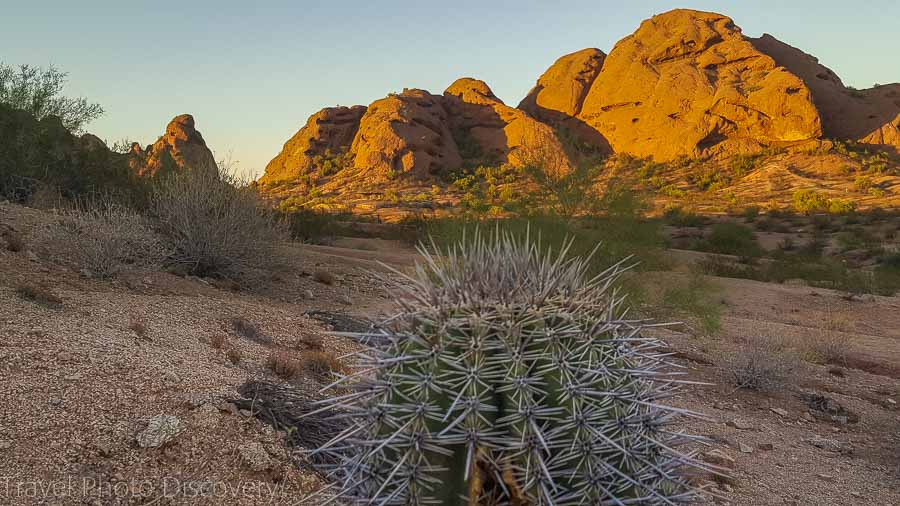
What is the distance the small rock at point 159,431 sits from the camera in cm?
370

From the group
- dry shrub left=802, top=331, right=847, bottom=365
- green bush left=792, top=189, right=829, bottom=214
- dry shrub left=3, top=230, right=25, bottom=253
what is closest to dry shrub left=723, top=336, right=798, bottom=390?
dry shrub left=802, top=331, right=847, bottom=365

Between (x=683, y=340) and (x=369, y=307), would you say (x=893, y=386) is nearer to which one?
(x=683, y=340)

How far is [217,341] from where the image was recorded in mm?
5902

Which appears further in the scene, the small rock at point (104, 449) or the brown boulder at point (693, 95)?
the brown boulder at point (693, 95)

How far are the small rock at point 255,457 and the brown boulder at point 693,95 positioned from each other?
52.9 meters

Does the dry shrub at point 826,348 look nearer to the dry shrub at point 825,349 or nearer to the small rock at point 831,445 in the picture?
the dry shrub at point 825,349

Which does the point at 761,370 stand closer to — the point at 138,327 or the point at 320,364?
the point at 320,364

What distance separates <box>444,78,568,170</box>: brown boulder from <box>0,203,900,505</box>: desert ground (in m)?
46.9

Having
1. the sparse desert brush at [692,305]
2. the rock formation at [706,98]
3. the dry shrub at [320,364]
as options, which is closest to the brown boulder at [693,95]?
the rock formation at [706,98]

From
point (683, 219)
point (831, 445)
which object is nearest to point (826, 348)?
point (831, 445)

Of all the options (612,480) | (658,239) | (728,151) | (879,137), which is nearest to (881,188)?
(728,151)

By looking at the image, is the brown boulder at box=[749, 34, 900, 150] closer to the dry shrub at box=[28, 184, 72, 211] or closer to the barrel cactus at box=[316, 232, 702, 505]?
the dry shrub at box=[28, 184, 72, 211]

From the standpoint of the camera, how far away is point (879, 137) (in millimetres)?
50781

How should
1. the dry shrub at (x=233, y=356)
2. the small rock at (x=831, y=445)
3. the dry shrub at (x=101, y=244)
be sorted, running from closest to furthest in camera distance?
the dry shrub at (x=233, y=356) < the small rock at (x=831, y=445) < the dry shrub at (x=101, y=244)
